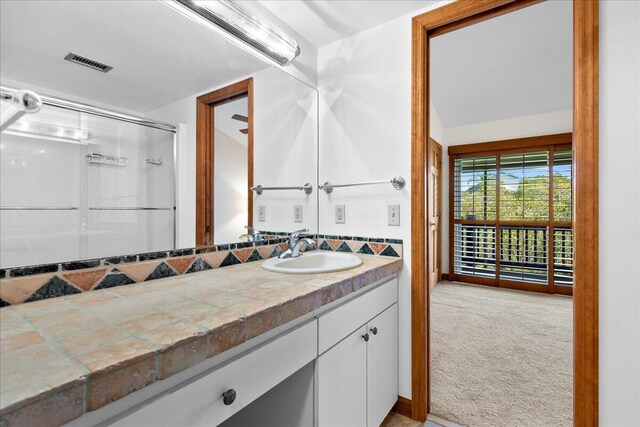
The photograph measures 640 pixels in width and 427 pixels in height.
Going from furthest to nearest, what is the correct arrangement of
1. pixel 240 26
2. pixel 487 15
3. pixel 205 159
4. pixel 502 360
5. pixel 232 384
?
pixel 502 360, pixel 487 15, pixel 205 159, pixel 240 26, pixel 232 384

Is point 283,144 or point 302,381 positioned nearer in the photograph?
point 302,381

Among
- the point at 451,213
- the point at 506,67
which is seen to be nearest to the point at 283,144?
the point at 506,67

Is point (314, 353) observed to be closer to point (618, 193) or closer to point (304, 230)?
point (304, 230)

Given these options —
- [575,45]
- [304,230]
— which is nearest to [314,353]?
[304,230]

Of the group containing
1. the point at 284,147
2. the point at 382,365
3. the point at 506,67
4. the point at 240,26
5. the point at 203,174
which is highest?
the point at 506,67

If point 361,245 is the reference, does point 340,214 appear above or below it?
above

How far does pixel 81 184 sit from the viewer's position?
1017 millimetres

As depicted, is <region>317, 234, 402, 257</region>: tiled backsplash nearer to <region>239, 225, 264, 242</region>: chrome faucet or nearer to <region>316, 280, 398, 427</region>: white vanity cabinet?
<region>316, 280, 398, 427</region>: white vanity cabinet

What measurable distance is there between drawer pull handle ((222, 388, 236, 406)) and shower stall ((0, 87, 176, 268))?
677 mm

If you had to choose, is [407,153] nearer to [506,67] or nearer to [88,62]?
[88,62]

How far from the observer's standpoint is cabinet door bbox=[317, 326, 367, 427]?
3.67ft

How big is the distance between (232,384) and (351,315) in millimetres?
605

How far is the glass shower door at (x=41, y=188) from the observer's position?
86 cm

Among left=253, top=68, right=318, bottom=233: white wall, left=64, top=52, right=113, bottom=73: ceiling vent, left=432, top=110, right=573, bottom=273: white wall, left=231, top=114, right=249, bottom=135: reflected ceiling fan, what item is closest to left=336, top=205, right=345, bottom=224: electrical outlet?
left=253, top=68, right=318, bottom=233: white wall
